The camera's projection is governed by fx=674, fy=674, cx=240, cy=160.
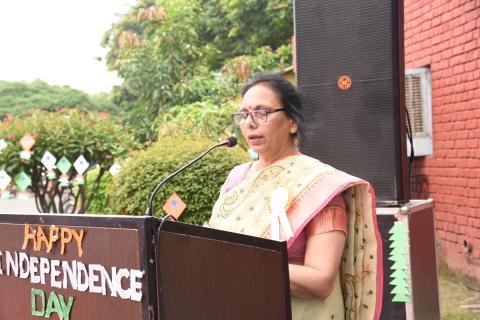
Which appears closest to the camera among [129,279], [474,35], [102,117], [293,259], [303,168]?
[129,279]

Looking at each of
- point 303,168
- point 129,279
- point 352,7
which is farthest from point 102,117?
point 129,279

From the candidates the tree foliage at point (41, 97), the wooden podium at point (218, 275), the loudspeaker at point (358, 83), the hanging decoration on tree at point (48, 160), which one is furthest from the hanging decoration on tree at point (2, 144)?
the tree foliage at point (41, 97)

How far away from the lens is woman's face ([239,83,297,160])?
2.01m

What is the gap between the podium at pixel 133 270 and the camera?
4.30ft

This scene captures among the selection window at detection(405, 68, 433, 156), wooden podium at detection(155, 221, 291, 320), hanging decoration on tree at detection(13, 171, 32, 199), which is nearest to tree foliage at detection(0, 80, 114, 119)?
hanging decoration on tree at detection(13, 171, 32, 199)

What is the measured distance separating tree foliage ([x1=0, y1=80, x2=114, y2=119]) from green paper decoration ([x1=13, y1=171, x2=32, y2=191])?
2822 centimetres

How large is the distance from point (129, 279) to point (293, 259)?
65 cm

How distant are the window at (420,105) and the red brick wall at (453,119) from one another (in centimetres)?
8

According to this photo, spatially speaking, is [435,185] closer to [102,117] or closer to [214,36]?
[102,117]

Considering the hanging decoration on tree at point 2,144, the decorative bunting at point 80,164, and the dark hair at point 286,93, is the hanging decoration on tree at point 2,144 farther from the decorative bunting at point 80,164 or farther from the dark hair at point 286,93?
the dark hair at point 286,93

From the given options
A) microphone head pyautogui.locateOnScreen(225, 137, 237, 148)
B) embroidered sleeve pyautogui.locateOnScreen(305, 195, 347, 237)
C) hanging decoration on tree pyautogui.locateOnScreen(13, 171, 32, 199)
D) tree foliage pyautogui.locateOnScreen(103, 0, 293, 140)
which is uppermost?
tree foliage pyautogui.locateOnScreen(103, 0, 293, 140)

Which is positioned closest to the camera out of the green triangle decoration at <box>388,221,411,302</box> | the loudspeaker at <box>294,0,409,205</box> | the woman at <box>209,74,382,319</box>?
the woman at <box>209,74,382,319</box>

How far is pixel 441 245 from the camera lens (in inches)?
258

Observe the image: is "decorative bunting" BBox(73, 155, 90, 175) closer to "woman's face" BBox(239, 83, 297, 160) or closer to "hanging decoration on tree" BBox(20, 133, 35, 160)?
"hanging decoration on tree" BBox(20, 133, 35, 160)
